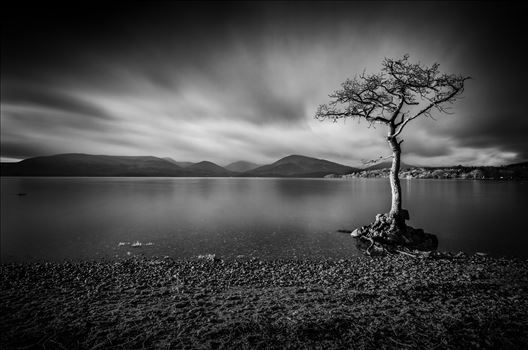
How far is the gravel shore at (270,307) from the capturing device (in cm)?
634

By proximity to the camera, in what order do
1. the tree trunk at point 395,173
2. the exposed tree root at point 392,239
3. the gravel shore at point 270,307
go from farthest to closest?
the tree trunk at point 395,173
the exposed tree root at point 392,239
the gravel shore at point 270,307

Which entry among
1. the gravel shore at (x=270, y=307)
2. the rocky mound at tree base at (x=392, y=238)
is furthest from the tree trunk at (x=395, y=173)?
the gravel shore at (x=270, y=307)

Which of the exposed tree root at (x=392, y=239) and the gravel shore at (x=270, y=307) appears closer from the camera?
the gravel shore at (x=270, y=307)

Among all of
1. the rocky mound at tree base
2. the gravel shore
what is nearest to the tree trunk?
the rocky mound at tree base

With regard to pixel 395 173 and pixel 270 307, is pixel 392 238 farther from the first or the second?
pixel 270 307

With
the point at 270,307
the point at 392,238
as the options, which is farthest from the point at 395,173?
the point at 270,307

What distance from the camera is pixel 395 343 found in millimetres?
6070

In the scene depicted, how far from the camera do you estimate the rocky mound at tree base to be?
57.3 ft

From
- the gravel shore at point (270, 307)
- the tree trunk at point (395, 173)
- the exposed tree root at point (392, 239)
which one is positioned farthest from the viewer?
the tree trunk at point (395, 173)

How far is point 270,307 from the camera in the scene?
321 inches

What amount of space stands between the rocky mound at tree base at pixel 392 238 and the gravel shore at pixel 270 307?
14.9 ft

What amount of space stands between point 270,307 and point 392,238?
1407cm

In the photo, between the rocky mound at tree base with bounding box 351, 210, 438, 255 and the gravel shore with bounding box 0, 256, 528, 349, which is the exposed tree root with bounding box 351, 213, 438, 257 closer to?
the rocky mound at tree base with bounding box 351, 210, 438, 255

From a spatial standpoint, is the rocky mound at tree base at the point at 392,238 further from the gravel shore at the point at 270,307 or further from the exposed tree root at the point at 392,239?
the gravel shore at the point at 270,307
